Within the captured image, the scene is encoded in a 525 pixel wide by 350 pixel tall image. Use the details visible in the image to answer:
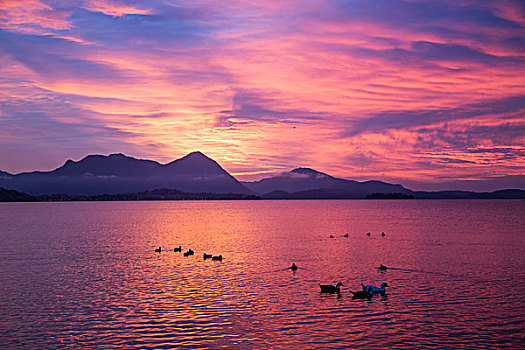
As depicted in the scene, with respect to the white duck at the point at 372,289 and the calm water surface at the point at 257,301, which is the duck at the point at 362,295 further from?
the calm water surface at the point at 257,301

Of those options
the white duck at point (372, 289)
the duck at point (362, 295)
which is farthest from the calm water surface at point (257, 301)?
the white duck at point (372, 289)

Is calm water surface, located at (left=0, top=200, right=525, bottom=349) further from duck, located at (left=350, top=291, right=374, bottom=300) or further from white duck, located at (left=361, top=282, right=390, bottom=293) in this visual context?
white duck, located at (left=361, top=282, right=390, bottom=293)

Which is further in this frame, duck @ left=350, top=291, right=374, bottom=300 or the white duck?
the white duck

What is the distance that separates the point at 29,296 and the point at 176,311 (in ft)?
46.0

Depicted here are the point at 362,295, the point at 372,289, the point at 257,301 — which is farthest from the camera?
the point at 372,289

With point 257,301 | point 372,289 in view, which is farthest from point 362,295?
point 257,301

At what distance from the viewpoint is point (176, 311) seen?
1307 inches

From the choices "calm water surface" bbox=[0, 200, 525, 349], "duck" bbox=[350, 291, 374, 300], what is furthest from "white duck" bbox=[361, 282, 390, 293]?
"calm water surface" bbox=[0, 200, 525, 349]

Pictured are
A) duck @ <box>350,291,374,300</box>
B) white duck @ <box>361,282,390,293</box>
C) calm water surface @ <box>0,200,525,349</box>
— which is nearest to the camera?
calm water surface @ <box>0,200,525,349</box>

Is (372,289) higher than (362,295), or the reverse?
(372,289)

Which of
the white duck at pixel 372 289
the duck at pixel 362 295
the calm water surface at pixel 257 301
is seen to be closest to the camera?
the calm water surface at pixel 257 301

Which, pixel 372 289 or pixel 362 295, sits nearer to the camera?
pixel 362 295

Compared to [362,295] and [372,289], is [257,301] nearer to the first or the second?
[362,295]

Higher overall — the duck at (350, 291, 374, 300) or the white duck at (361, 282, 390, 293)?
the white duck at (361, 282, 390, 293)
